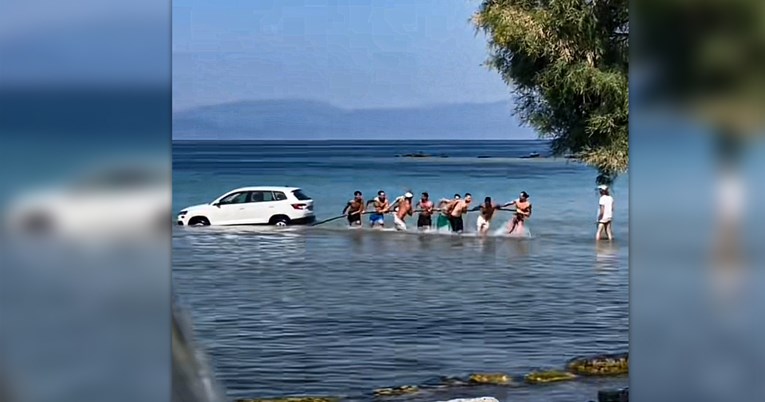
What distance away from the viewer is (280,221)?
11.3m

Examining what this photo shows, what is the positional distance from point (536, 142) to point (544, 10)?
5.22 meters

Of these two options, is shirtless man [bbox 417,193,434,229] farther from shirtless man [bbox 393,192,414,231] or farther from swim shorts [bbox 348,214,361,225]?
swim shorts [bbox 348,214,361,225]

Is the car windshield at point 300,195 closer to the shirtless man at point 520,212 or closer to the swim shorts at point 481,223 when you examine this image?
the swim shorts at point 481,223

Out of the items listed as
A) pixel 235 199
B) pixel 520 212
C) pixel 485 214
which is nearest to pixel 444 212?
pixel 485 214

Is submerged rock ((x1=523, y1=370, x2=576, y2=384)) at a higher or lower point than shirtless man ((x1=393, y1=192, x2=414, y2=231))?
lower

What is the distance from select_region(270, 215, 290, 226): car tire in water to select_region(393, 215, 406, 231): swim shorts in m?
1.07

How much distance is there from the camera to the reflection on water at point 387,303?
9.07 m

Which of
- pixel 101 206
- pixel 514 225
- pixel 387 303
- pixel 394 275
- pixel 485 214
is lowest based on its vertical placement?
pixel 387 303

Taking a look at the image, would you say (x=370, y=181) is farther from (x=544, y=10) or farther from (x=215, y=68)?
(x=544, y=10)

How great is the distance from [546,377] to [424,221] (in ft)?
10.5

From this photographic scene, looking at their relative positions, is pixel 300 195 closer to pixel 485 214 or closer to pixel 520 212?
pixel 485 214

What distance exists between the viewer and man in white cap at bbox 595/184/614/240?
26.9ft

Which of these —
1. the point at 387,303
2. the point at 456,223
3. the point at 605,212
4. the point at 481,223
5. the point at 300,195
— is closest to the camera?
the point at 605,212

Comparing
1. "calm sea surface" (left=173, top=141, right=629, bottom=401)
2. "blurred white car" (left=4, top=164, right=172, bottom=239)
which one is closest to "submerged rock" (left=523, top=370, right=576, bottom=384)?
"calm sea surface" (left=173, top=141, right=629, bottom=401)
